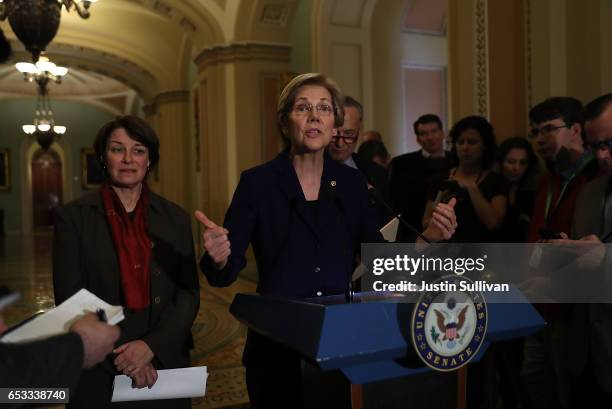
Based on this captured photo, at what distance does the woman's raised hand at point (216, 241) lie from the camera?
1.40 m

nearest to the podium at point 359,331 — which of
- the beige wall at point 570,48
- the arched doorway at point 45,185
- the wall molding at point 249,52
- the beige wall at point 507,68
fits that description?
the beige wall at point 570,48

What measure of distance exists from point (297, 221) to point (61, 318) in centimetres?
65

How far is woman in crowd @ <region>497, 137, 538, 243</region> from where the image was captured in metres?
2.91

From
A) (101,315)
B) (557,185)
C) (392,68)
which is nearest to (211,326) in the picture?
(557,185)

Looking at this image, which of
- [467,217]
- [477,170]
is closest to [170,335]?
[467,217]

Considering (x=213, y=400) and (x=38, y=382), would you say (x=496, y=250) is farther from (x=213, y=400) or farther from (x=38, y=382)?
(x=38, y=382)

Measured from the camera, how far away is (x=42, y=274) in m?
7.75

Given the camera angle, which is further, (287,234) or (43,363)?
(287,234)

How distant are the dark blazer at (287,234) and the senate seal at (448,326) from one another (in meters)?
0.43

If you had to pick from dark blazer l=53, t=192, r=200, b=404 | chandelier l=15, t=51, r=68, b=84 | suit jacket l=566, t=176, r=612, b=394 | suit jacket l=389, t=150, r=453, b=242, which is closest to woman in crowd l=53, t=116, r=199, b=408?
dark blazer l=53, t=192, r=200, b=404

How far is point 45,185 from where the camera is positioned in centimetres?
1953

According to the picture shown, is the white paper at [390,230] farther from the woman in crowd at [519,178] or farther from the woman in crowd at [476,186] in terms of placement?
the woman in crowd at [519,178]

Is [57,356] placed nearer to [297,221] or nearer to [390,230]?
[297,221]

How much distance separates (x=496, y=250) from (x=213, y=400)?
1.56 meters
